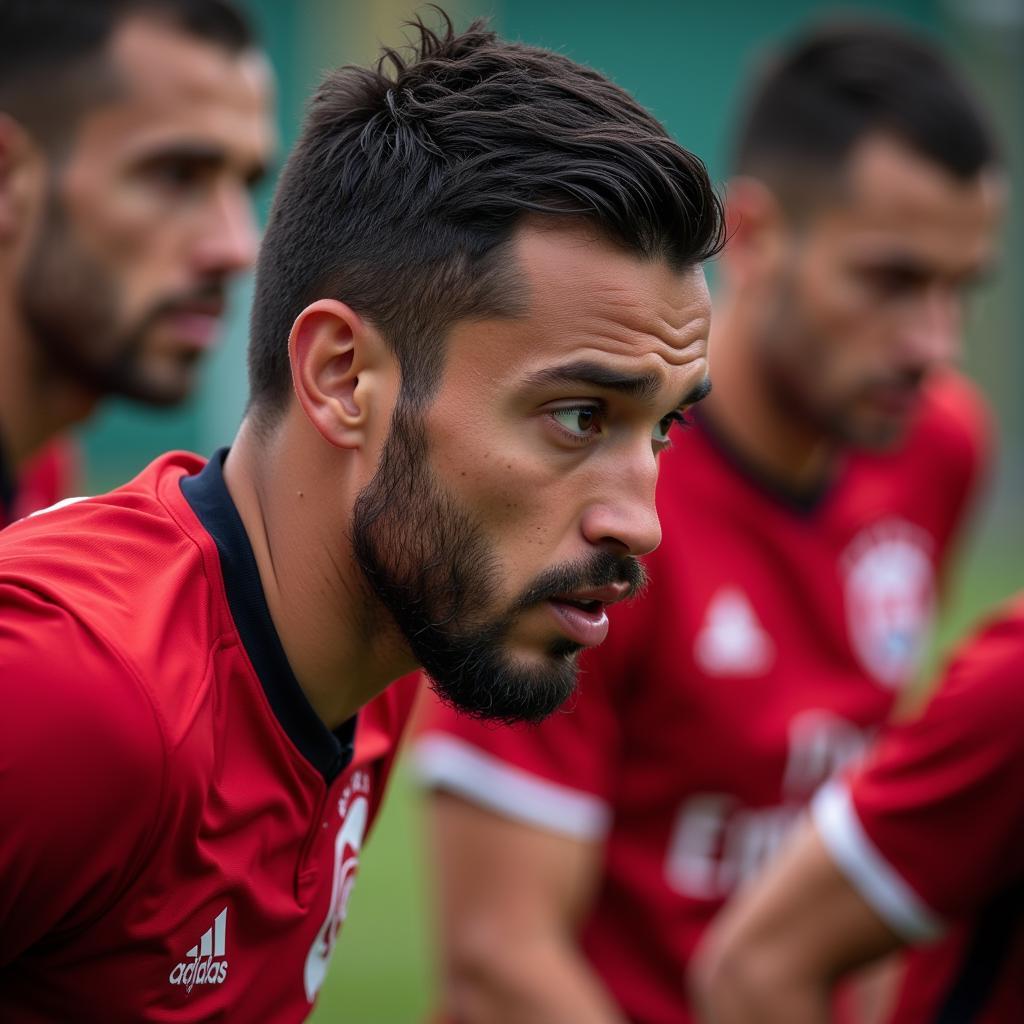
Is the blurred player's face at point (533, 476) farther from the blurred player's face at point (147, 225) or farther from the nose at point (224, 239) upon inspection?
the nose at point (224, 239)

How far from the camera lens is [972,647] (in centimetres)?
305

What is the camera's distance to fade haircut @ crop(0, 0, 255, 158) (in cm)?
403

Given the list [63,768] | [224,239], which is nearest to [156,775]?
[63,768]

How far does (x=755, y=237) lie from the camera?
182 inches

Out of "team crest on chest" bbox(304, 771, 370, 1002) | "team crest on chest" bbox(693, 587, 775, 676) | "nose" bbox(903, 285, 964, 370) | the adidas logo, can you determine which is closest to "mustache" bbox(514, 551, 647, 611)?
"team crest on chest" bbox(304, 771, 370, 1002)

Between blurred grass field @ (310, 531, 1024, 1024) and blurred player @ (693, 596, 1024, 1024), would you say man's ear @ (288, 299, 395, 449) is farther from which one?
blurred grass field @ (310, 531, 1024, 1024)

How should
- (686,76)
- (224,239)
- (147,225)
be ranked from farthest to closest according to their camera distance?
(686,76) < (224,239) < (147,225)

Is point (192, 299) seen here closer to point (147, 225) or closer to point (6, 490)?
point (147, 225)

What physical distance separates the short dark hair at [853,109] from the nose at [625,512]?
2.58 meters

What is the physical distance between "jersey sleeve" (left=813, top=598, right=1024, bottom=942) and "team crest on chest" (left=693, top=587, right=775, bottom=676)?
0.91m

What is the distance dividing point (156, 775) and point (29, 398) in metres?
2.23

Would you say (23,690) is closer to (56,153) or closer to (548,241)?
(548,241)

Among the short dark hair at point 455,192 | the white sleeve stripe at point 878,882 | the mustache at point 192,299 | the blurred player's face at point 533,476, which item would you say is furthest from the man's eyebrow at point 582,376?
the mustache at point 192,299

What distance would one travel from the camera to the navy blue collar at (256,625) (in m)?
2.21
